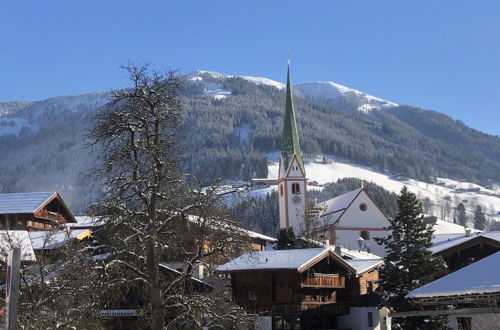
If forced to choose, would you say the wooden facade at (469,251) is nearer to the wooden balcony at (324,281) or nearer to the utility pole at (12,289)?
the wooden balcony at (324,281)

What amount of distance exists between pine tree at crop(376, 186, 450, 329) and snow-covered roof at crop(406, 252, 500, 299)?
17.6m

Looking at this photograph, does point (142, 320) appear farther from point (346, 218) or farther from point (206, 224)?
point (346, 218)

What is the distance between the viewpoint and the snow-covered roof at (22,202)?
56719mm

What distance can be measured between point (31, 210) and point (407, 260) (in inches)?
1292

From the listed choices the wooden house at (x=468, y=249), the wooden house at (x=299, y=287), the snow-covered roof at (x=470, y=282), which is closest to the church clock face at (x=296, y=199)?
the wooden house at (x=299, y=287)

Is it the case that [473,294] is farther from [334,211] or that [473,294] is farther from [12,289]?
[334,211]

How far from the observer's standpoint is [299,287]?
4384 centimetres

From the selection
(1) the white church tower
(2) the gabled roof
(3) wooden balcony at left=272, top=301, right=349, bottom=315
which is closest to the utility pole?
(3) wooden balcony at left=272, top=301, right=349, bottom=315

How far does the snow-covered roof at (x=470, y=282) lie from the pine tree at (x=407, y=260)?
17.6m

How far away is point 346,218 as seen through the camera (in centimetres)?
9138

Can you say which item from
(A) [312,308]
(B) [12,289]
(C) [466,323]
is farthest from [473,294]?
(A) [312,308]

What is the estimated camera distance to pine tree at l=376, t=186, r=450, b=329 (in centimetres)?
3716

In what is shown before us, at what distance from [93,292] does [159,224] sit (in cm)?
288

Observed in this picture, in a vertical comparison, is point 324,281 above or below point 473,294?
below
